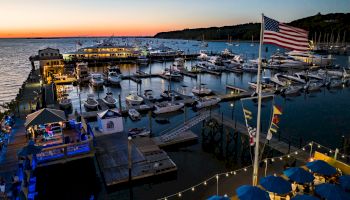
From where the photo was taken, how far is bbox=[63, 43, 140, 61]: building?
108500mm

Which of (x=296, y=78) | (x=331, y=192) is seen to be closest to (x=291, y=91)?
(x=296, y=78)

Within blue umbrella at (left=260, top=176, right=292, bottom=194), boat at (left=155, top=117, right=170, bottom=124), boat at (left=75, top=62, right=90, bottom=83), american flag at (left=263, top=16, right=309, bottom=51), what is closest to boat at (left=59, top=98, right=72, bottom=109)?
boat at (left=155, top=117, right=170, bottom=124)

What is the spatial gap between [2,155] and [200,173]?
54.7 ft

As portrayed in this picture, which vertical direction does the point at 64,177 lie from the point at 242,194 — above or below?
below

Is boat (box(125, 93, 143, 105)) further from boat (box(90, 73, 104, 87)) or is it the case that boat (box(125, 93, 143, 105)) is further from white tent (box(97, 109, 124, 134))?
boat (box(90, 73, 104, 87))

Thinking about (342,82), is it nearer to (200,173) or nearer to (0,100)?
(200,173)

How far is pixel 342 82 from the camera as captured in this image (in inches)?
2429

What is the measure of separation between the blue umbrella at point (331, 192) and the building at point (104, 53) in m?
102

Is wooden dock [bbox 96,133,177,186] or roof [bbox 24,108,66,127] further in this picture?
roof [bbox 24,108,66,127]

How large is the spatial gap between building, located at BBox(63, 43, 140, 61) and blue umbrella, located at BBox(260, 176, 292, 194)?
10050 centimetres

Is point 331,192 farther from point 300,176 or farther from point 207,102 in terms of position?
point 207,102

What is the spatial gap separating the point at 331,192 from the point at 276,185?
276 cm

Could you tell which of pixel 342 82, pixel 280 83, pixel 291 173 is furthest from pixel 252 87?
A: pixel 291 173

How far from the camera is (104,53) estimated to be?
374 ft
